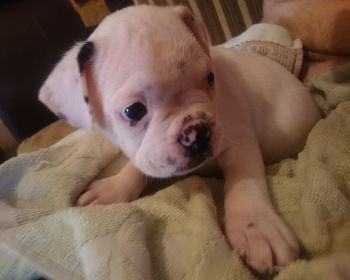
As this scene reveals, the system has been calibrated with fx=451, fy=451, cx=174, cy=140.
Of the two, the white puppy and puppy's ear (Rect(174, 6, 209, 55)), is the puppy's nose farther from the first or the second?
puppy's ear (Rect(174, 6, 209, 55))

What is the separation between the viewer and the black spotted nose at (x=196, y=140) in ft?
2.57

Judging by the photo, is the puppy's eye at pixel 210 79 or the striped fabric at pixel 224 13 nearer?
the puppy's eye at pixel 210 79

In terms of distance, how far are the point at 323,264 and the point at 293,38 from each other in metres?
0.90

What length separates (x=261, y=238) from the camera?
0.75 metres

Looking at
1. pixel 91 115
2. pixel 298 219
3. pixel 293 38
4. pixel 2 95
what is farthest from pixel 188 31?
pixel 2 95

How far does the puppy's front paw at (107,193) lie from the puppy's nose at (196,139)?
22 cm

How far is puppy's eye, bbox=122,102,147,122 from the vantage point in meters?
0.82

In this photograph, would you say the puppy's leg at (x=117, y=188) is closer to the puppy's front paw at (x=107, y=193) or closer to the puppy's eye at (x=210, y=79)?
the puppy's front paw at (x=107, y=193)

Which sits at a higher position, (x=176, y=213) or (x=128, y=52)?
(x=128, y=52)

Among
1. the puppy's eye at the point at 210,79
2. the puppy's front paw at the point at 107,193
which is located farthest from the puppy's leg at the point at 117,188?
the puppy's eye at the point at 210,79

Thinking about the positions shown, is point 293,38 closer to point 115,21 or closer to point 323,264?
point 115,21

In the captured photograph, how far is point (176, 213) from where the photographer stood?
0.82m

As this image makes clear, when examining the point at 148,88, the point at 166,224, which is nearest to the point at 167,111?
the point at 148,88

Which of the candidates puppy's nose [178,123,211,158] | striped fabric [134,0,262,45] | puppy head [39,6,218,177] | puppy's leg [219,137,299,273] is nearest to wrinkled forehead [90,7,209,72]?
puppy head [39,6,218,177]
